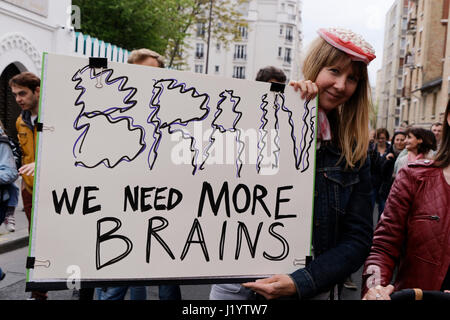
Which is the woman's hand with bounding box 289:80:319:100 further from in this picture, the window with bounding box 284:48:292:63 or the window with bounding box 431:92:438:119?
the window with bounding box 284:48:292:63

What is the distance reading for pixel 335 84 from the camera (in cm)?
171

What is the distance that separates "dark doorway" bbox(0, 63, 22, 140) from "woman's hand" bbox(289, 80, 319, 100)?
1098 cm

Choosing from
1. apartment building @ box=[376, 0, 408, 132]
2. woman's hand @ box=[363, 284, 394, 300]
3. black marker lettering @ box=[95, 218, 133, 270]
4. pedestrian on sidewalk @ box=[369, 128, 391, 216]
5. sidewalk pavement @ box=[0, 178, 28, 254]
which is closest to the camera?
woman's hand @ box=[363, 284, 394, 300]

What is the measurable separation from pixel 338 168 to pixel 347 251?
0.31m

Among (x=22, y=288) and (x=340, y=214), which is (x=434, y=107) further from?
(x=340, y=214)

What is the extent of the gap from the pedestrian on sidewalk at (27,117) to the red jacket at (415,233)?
121 inches

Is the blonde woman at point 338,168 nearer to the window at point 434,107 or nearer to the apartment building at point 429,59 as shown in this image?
the apartment building at point 429,59

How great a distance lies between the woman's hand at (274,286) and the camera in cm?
162

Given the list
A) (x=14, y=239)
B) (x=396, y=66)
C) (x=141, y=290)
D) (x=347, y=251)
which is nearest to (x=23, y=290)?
(x=14, y=239)

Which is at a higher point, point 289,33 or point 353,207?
point 289,33

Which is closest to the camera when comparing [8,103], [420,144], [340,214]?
[340,214]

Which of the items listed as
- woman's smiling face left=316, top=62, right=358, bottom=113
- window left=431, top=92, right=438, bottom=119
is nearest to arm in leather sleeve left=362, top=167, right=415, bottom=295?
woman's smiling face left=316, top=62, right=358, bottom=113

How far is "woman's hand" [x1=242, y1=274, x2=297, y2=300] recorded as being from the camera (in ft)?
5.33

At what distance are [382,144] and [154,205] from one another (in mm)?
8142
